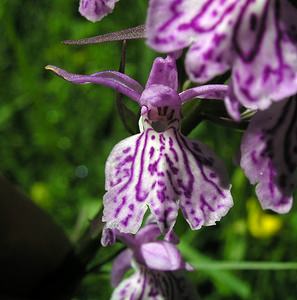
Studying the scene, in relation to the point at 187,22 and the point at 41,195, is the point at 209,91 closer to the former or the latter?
the point at 187,22

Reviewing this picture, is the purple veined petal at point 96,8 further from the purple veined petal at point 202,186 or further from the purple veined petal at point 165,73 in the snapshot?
the purple veined petal at point 202,186

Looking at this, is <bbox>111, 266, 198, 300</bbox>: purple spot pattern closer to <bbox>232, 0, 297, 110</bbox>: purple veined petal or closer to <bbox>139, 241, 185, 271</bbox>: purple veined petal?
<bbox>139, 241, 185, 271</bbox>: purple veined petal

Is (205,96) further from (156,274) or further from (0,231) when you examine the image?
(0,231)

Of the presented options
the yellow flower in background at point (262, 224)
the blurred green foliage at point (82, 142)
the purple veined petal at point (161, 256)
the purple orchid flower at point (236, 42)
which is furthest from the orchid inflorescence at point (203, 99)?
the yellow flower in background at point (262, 224)

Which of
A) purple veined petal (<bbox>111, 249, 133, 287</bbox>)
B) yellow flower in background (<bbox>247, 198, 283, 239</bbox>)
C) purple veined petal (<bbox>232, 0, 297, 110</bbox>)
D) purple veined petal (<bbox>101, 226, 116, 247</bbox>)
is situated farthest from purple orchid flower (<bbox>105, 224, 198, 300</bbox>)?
yellow flower in background (<bbox>247, 198, 283, 239</bbox>)

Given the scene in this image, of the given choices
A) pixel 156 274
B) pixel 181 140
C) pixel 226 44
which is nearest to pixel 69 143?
pixel 156 274
